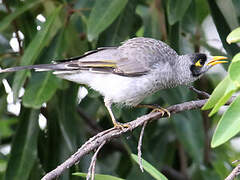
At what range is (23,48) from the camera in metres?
4.42

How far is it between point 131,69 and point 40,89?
804 millimetres

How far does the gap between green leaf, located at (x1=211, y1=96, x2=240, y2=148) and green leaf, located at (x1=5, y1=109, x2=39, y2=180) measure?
246 cm

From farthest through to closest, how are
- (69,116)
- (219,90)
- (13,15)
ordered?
(69,116) < (13,15) < (219,90)

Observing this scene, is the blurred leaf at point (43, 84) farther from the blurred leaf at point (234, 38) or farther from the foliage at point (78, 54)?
the blurred leaf at point (234, 38)

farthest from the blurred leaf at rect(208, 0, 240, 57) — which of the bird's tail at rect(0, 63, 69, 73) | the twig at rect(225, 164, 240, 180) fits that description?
the twig at rect(225, 164, 240, 180)

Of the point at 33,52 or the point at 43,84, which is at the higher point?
the point at 33,52

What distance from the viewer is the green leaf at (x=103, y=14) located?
12.1ft

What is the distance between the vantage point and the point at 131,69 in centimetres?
375

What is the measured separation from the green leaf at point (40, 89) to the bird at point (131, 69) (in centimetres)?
22

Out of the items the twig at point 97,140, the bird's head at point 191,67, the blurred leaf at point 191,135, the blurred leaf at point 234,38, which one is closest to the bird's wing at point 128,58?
the bird's head at point 191,67

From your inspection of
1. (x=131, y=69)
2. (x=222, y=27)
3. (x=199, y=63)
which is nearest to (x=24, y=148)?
(x=131, y=69)

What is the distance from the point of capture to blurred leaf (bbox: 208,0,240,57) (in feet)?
12.1

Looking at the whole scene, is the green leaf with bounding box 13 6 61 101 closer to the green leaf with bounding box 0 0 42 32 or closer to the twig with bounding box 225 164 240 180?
the green leaf with bounding box 0 0 42 32

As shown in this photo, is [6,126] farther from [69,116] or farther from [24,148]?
[69,116]
